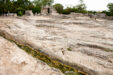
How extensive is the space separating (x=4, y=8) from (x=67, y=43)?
21.5 metres

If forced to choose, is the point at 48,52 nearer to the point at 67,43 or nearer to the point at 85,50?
the point at 67,43

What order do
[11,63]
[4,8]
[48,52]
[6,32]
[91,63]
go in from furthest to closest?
1. [4,8]
2. [6,32]
3. [48,52]
4. [91,63]
5. [11,63]

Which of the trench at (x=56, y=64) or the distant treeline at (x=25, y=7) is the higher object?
the distant treeline at (x=25, y=7)

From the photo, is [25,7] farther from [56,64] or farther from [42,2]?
[56,64]

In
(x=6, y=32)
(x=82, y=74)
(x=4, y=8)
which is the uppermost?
(x=4, y=8)

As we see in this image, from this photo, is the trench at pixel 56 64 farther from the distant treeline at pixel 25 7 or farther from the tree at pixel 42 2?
the tree at pixel 42 2

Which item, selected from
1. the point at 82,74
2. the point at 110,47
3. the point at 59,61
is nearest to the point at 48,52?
the point at 59,61

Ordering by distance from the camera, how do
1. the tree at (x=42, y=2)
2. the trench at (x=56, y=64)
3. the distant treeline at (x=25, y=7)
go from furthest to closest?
the tree at (x=42, y=2) → the distant treeline at (x=25, y=7) → the trench at (x=56, y=64)

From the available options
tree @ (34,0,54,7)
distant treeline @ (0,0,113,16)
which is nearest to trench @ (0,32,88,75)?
distant treeline @ (0,0,113,16)

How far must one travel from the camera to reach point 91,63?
376 centimetres

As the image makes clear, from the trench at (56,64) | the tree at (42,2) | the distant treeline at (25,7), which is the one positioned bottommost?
the trench at (56,64)

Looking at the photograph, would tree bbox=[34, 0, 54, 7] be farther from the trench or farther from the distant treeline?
the trench

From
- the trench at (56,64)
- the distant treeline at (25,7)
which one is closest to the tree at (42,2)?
the distant treeline at (25,7)

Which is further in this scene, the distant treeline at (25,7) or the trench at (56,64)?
the distant treeline at (25,7)
